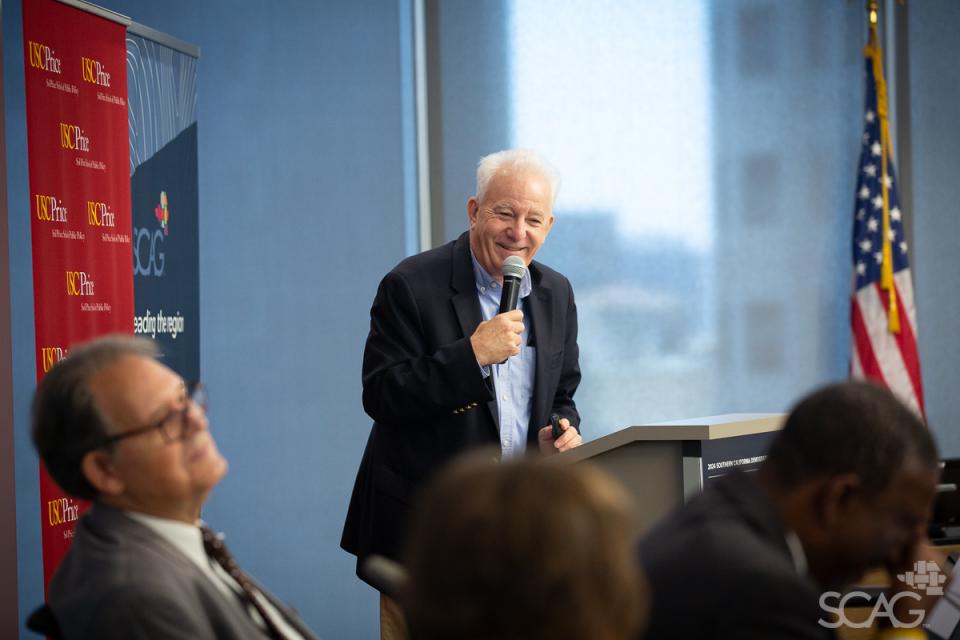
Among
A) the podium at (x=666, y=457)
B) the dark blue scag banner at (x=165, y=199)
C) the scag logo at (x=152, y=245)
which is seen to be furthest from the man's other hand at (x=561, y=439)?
the scag logo at (x=152, y=245)

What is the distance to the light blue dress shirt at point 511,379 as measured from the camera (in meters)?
2.88

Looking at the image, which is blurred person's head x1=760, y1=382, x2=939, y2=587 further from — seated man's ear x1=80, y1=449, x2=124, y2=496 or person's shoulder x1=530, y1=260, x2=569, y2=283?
person's shoulder x1=530, y1=260, x2=569, y2=283

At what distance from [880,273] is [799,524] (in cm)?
383

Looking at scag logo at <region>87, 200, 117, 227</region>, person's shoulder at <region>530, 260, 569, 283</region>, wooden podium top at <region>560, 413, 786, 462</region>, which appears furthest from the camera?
scag logo at <region>87, 200, 117, 227</region>

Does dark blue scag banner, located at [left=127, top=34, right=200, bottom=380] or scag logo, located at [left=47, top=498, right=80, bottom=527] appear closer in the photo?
scag logo, located at [left=47, top=498, right=80, bottom=527]

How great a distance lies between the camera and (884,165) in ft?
16.4

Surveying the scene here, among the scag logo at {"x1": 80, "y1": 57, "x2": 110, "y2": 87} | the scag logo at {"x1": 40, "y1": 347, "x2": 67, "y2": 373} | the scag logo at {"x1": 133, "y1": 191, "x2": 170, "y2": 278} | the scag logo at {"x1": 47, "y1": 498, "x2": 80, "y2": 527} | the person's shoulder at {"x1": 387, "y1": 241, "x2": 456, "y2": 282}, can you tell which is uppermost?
the scag logo at {"x1": 80, "y1": 57, "x2": 110, "y2": 87}

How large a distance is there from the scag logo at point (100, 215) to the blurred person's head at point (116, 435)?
2.21m

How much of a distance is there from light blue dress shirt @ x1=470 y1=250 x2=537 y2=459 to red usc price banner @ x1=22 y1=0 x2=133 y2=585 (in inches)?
56.4

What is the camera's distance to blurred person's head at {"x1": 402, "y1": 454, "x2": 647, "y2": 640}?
781 mm

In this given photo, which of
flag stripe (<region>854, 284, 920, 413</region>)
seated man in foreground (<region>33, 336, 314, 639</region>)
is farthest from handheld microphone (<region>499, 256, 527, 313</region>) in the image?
flag stripe (<region>854, 284, 920, 413</region>)

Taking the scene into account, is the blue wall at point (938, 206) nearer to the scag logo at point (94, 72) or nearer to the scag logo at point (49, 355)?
the scag logo at point (94, 72)

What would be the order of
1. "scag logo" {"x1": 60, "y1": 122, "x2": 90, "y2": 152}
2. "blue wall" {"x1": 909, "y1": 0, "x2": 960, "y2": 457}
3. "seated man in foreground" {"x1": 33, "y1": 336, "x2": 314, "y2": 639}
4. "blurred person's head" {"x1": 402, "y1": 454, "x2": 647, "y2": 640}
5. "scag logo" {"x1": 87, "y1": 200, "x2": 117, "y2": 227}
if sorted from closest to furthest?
"blurred person's head" {"x1": 402, "y1": 454, "x2": 647, "y2": 640} < "seated man in foreground" {"x1": 33, "y1": 336, "x2": 314, "y2": 639} < "scag logo" {"x1": 60, "y1": 122, "x2": 90, "y2": 152} < "scag logo" {"x1": 87, "y1": 200, "x2": 117, "y2": 227} < "blue wall" {"x1": 909, "y1": 0, "x2": 960, "y2": 457}

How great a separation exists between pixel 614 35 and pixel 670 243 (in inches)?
42.4
